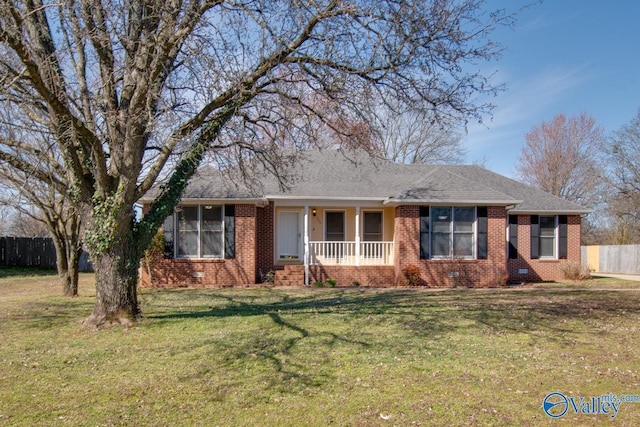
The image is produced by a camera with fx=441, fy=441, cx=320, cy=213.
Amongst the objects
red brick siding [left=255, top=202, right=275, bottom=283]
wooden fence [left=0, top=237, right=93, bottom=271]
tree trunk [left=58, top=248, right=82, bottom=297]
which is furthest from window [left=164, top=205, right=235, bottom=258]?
wooden fence [left=0, top=237, right=93, bottom=271]

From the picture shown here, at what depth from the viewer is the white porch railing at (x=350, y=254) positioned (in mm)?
15539

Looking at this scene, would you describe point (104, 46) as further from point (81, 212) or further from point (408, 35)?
point (408, 35)

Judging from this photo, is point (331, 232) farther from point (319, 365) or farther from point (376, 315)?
point (319, 365)

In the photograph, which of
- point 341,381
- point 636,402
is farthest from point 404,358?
point 636,402

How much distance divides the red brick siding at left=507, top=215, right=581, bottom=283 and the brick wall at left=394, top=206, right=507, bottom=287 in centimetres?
257

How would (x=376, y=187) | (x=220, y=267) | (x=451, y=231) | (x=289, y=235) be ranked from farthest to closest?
Result: (x=289, y=235)
(x=376, y=187)
(x=451, y=231)
(x=220, y=267)

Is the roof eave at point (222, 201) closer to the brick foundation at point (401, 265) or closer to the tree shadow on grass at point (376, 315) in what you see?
the brick foundation at point (401, 265)

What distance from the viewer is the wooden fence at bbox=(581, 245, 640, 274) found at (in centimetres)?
2411

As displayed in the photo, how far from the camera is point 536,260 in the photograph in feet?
55.8

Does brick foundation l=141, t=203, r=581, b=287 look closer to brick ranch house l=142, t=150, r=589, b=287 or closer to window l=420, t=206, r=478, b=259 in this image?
brick ranch house l=142, t=150, r=589, b=287

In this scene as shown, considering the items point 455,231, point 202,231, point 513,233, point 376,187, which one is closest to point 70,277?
point 202,231

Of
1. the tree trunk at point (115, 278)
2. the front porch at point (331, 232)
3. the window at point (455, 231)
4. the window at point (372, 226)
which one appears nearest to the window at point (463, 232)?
the window at point (455, 231)

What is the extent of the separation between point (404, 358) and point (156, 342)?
12.0ft

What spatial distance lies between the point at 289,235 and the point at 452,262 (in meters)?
6.04
